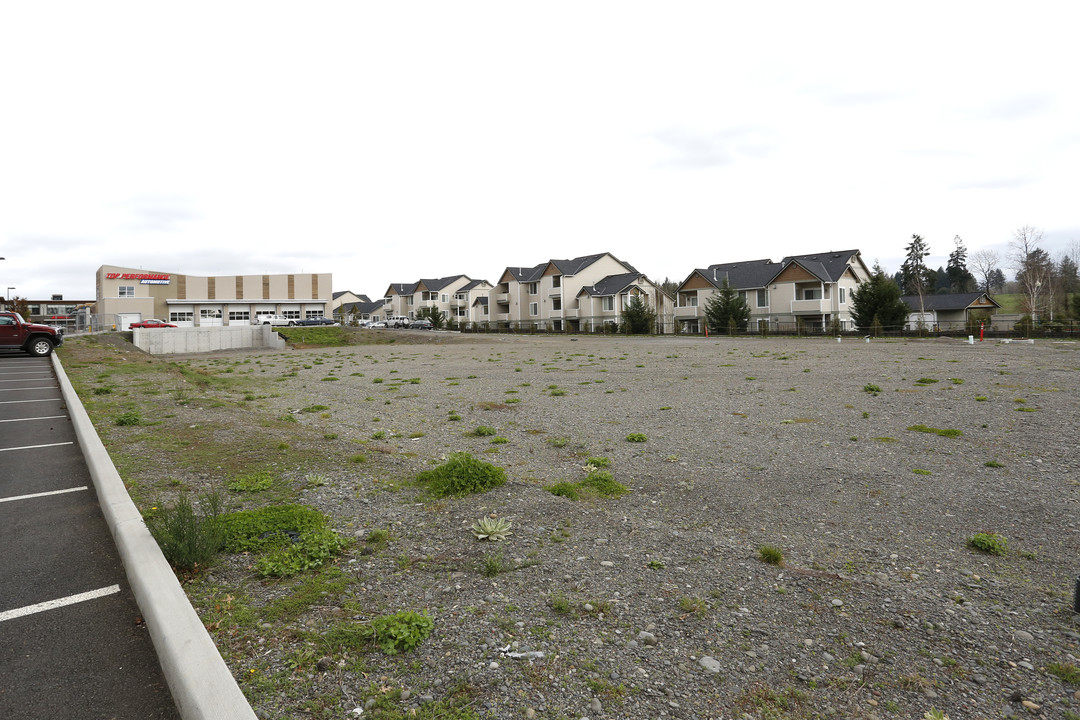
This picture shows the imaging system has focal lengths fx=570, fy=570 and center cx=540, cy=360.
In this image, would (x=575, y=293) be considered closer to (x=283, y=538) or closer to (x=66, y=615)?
(x=283, y=538)

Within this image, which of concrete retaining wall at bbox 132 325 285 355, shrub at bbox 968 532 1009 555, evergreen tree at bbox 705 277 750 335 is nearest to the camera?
shrub at bbox 968 532 1009 555

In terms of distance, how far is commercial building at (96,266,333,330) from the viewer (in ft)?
244

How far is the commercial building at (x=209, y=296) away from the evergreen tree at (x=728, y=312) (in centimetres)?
5617

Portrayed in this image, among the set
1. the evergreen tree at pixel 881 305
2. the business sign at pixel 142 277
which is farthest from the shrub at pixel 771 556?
the business sign at pixel 142 277

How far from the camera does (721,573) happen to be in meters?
4.32

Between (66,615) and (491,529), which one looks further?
(491,529)

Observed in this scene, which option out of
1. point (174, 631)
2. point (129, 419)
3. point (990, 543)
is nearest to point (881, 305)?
point (990, 543)

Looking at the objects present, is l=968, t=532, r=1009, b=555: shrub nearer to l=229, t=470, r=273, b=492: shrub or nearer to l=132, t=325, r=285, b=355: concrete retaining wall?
l=229, t=470, r=273, b=492: shrub

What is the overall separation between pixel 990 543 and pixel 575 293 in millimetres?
72570

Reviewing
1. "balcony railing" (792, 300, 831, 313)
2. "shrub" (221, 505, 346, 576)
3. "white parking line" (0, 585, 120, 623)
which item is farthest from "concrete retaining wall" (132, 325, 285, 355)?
"balcony railing" (792, 300, 831, 313)

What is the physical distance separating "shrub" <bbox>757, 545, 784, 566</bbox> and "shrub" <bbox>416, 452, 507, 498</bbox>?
9.52 ft

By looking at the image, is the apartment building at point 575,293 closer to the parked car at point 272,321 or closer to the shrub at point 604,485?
the parked car at point 272,321

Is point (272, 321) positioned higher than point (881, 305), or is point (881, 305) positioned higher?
point (272, 321)

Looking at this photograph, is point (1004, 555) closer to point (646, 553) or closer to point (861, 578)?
point (861, 578)
